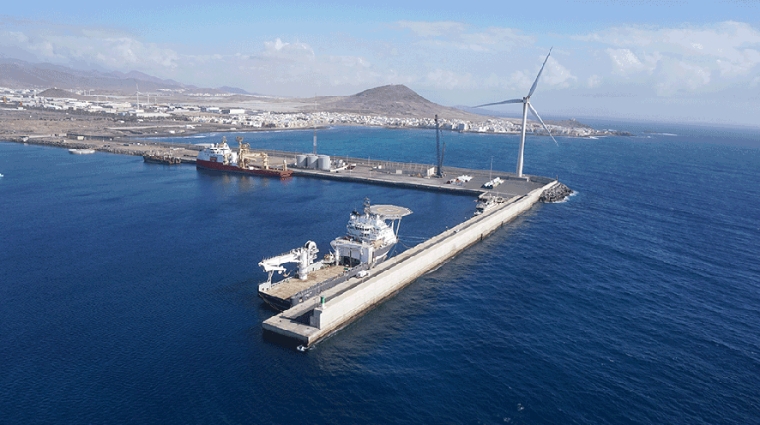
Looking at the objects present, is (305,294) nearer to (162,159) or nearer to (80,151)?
(162,159)

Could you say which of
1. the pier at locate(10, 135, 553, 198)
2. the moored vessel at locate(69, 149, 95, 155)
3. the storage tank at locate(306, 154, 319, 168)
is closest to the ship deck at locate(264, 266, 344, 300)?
the pier at locate(10, 135, 553, 198)

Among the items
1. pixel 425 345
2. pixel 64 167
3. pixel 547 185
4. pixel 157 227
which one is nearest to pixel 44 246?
pixel 157 227

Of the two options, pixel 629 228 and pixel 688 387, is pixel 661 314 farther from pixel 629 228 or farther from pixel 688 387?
pixel 629 228

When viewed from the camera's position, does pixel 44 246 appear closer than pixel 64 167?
Yes

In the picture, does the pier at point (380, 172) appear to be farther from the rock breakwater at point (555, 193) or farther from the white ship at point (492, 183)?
the rock breakwater at point (555, 193)

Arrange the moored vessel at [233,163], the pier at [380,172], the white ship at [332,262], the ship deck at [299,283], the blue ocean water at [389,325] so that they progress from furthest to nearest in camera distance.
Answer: the moored vessel at [233,163] < the pier at [380,172] < the white ship at [332,262] < the ship deck at [299,283] < the blue ocean water at [389,325]

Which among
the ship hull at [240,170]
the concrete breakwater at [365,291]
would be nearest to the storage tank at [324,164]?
the ship hull at [240,170]

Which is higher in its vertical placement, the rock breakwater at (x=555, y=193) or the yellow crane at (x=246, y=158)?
the yellow crane at (x=246, y=158)

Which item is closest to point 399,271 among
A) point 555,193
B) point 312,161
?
point 555,193
